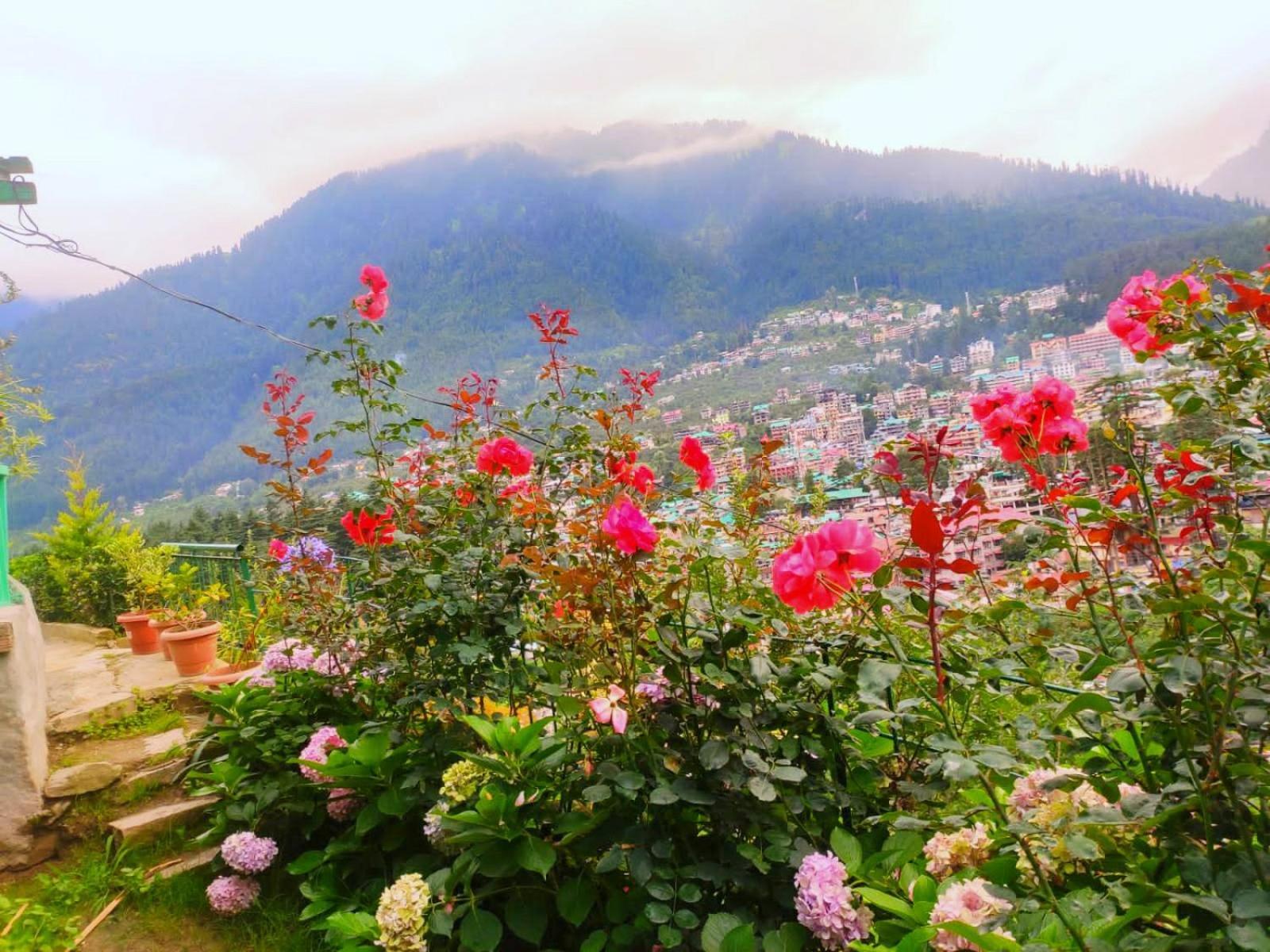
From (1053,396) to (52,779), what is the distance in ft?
10.1

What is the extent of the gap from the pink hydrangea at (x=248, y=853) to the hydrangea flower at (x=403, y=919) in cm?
87

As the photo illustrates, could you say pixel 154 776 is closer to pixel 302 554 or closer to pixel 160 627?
pixel 302 554

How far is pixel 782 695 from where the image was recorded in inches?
52.2

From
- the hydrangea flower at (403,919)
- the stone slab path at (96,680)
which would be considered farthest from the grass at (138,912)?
the hydrangea flower at (403,919)

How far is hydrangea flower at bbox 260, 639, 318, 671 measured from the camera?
7.47ft

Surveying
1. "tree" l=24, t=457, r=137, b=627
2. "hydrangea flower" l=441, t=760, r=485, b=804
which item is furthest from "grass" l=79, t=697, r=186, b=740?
"tree" l=24, t=457, r=137, b=627

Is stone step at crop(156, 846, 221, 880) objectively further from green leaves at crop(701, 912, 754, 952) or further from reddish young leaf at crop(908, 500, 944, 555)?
reddish young leaf at crop(908, 500, 944, 555)

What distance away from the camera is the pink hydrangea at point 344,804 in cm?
183

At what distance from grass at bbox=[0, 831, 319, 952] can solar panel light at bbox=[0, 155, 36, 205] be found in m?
3.62

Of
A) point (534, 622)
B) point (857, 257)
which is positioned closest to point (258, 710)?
point (534, 622)

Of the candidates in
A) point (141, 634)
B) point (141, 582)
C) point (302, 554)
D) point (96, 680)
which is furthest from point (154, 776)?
point (141, 582)

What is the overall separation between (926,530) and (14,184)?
17.2 ft

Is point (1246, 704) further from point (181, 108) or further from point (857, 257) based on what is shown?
point (857, 257)

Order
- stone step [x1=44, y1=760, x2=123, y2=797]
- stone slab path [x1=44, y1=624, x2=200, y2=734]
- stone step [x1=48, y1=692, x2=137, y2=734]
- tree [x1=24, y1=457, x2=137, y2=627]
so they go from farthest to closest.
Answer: tree [x1=24, y1=457, x2=137, y2=627], stone slab path [x1=44, y1=624, x2=200, y2=734], stone step [x1=48, y1=692, x2=137, y2=734], stone step [x1=44, y1=760, x2=123, y2=797]
